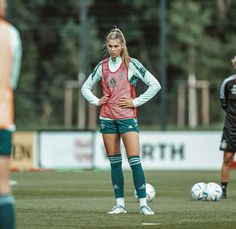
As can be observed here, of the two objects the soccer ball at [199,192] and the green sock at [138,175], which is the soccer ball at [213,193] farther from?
the green sock at [138,175]

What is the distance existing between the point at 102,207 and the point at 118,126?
162cm

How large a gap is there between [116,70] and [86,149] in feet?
49.0

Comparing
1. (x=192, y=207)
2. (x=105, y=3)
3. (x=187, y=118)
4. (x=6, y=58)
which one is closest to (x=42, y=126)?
(x=187, y=118)

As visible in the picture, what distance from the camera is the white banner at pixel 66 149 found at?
2647 centimetres

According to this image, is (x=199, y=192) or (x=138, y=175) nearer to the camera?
(x=138, y=175)

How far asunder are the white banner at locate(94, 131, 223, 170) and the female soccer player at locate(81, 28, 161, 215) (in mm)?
14617

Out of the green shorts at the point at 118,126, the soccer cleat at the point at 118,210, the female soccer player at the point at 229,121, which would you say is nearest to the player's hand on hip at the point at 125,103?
the green shorts at the point at 118,126

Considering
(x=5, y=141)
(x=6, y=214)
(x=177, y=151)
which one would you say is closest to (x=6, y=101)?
(x=5, y=141)

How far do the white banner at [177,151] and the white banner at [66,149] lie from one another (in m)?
0.27

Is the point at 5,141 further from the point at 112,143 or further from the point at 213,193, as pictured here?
the point at 213,193

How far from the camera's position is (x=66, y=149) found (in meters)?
26.7

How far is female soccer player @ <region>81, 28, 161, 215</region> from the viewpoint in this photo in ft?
37.9

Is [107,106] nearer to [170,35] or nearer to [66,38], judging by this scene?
[66,38]

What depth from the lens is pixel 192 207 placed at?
1280cm
